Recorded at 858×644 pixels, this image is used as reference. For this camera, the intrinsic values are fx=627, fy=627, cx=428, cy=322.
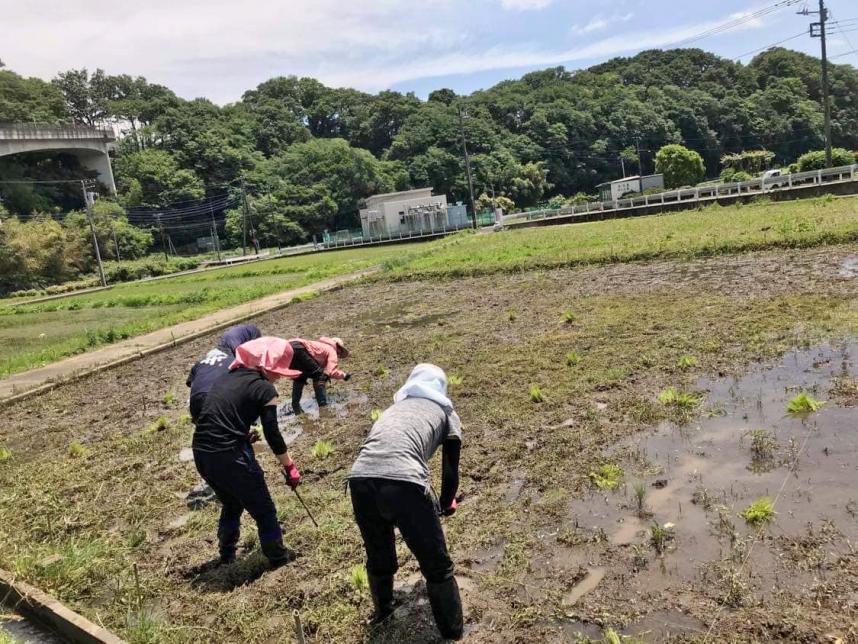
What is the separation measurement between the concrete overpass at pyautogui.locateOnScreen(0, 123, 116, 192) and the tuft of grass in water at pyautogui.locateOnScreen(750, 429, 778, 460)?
67.7m

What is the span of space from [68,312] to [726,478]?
2940cm

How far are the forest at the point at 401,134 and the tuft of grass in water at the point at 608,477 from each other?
2254 inches

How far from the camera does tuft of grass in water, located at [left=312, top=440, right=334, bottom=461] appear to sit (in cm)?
631

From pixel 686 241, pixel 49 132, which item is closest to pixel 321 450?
pixel 686 241

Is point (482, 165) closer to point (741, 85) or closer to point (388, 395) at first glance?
point (741, 85)

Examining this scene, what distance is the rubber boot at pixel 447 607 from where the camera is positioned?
3.35m

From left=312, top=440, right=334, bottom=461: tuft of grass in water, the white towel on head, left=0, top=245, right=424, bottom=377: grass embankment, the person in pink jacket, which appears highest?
the white towel on head

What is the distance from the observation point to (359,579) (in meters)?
3.93

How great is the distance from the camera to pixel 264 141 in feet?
282

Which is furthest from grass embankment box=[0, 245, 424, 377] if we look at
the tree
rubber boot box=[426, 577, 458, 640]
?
the tree

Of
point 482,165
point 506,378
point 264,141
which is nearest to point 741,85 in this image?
point 482,165

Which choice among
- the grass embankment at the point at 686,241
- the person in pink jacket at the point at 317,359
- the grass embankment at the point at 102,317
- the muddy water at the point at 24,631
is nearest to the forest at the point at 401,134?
the grass embankment at the point at 102,317

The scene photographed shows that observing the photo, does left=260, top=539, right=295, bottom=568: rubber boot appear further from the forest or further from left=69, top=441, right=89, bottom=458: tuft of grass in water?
the forest

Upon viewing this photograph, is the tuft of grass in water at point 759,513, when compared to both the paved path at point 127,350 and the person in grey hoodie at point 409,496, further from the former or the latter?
the paved path at point 127,350
